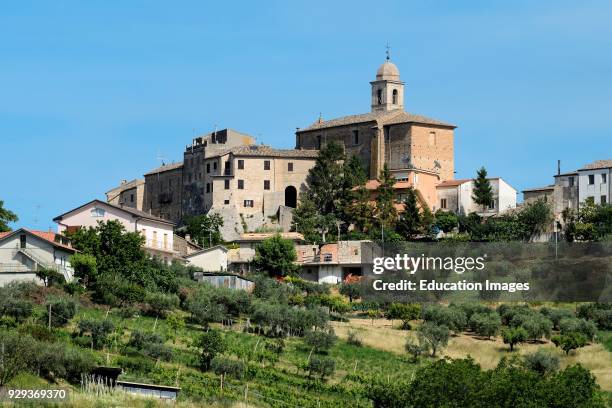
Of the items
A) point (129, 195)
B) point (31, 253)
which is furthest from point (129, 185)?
A: point (31, 253)

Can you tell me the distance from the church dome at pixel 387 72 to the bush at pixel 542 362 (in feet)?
161

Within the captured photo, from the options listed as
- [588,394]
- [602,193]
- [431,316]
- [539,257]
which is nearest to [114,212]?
[431,316]

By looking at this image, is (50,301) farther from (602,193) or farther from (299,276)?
(602,193)

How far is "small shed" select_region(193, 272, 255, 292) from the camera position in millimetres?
76500

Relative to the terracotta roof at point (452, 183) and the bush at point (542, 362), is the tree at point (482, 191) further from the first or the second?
the bush at point (542, 362)

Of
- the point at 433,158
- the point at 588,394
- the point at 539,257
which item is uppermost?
the point at 433,158

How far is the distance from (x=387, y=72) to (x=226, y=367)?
190 feet

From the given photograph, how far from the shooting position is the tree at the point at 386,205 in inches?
3706

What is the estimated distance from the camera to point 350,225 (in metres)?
95.8

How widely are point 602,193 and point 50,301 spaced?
1653 inches

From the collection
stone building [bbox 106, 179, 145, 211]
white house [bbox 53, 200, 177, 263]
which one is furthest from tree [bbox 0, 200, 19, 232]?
stone building [bbox 106, 179, 145, 211]

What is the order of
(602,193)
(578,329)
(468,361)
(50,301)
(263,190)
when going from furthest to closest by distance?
(263,190), (602,193), (578,329), (50,301), (468,361)

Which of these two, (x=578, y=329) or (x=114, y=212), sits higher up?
(x=114, y=212)

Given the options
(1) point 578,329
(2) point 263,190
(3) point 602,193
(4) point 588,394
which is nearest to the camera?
(4) point 588,394
